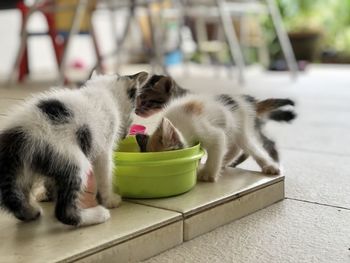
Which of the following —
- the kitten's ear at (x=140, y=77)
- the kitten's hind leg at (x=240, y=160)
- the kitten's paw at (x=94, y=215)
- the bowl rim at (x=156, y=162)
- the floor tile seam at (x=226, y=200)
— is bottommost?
the kitten's hind leg at (x=240, y=160)

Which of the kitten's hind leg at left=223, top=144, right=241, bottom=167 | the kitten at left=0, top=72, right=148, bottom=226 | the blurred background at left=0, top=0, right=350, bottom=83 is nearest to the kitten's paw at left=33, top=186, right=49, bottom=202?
the kitten at left=0, top=72, right=148, bottom=226

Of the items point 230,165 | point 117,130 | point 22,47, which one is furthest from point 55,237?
point 22,47

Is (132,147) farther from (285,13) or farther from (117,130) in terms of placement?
(285,13)

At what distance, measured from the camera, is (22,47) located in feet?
12.6

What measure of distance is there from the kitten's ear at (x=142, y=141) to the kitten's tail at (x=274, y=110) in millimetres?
493

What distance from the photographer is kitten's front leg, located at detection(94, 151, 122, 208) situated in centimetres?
125

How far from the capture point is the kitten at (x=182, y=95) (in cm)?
181

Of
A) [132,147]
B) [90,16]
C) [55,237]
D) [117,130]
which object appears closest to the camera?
[55,237]

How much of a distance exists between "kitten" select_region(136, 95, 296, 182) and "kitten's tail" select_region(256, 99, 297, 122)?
0.04 meters

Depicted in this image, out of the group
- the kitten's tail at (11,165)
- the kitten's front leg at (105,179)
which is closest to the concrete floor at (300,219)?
the kitten's front leg at (105,179)

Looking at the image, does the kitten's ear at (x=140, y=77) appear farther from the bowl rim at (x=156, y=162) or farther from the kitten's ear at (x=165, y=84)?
the kitten's ear at (x=165, y=84)

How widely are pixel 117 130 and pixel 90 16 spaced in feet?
9.82

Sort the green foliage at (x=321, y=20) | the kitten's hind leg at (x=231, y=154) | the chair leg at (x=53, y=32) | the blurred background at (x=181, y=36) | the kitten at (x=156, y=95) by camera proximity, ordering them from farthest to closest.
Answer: the green foliage at (x=321, y=20) < the blurred background at (x=181, y=36) < the chair leg at (x=53, y=32) < the kitten at (x=156, y=95) < the kitten's hind leg at (x=231, y=154)

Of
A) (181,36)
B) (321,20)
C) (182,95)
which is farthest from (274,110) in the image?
(321,20)
